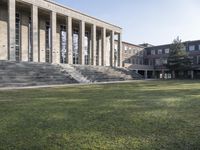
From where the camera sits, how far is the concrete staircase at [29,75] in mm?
23203

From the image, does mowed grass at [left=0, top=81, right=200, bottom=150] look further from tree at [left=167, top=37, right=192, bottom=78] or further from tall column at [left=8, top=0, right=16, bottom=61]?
tree at [left=167, top=37, right=192, bottom=78]

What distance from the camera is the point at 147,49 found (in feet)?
248

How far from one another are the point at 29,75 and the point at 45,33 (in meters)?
15.4

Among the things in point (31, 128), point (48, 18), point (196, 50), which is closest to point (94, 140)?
point (31, 128)

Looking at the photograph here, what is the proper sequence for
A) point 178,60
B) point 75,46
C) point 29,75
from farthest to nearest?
point 178,60 < point 75,46 < point 29,75

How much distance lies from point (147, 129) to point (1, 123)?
3.67m

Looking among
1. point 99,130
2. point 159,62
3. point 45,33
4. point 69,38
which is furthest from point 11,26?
point 159,62

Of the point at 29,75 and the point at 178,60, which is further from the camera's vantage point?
the point at 178,60

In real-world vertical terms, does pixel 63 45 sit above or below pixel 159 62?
above

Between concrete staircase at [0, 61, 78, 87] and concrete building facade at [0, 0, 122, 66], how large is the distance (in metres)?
4.20

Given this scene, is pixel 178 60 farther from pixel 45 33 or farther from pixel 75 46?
pixel 45 33

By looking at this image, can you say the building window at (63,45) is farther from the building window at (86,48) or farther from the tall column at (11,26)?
the tall column at (11,26)

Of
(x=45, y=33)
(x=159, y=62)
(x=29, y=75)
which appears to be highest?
(x=45, y=33)

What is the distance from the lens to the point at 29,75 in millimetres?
26125
